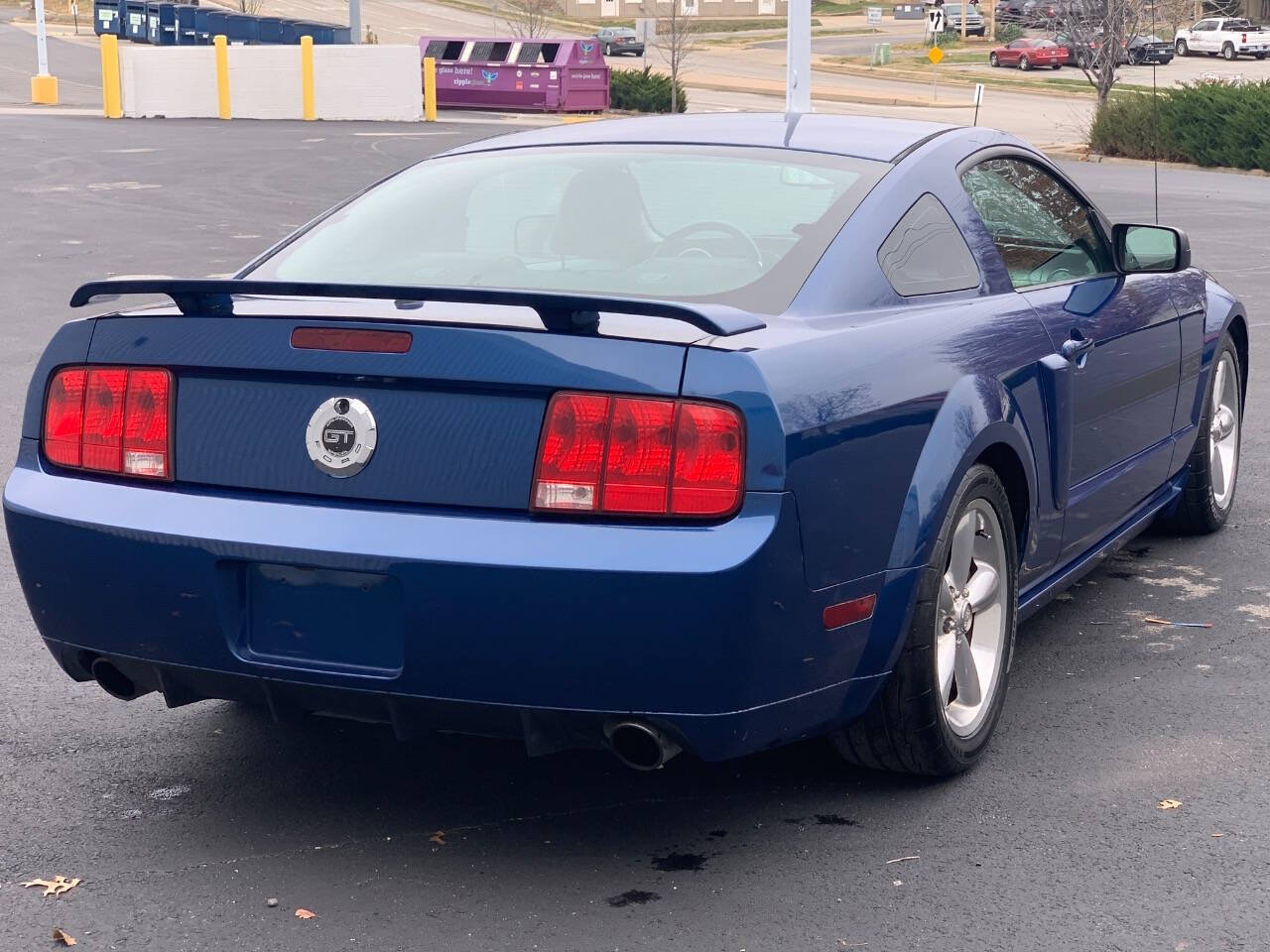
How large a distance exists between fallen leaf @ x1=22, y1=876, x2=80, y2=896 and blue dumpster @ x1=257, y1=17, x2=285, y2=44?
46.3m

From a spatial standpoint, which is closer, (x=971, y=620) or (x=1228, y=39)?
(x=971, y=620)

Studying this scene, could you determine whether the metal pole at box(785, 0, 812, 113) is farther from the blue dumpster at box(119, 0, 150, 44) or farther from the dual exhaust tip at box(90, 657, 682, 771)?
the blue dumpster at box(119, 0, 150, 44)

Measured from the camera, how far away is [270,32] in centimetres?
4775

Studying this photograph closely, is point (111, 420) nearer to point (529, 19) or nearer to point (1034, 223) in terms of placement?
A: point (1034, 223)

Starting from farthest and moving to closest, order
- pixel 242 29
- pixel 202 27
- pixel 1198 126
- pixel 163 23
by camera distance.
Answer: pixel 163 23 < pixel 202 27 < pixel 242 29 < pixel 1198 126

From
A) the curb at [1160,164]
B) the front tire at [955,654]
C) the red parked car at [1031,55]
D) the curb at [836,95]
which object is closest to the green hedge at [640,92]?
the curb at [836,95]

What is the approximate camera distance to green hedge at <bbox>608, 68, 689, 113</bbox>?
41875mm

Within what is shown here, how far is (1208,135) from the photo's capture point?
31.1 metres

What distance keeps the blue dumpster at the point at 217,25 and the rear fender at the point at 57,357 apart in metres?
48.4

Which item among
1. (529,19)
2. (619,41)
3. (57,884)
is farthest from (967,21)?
(57,884)

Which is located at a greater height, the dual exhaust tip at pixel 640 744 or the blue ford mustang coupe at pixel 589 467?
the blue ford mustang coupe at pixel 589 467

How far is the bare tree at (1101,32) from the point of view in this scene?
34.7 m

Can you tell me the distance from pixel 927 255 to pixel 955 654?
982mm

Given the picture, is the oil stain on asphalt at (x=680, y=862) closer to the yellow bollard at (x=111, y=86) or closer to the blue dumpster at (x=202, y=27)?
the yellow bollard at (x=111, y=86)
